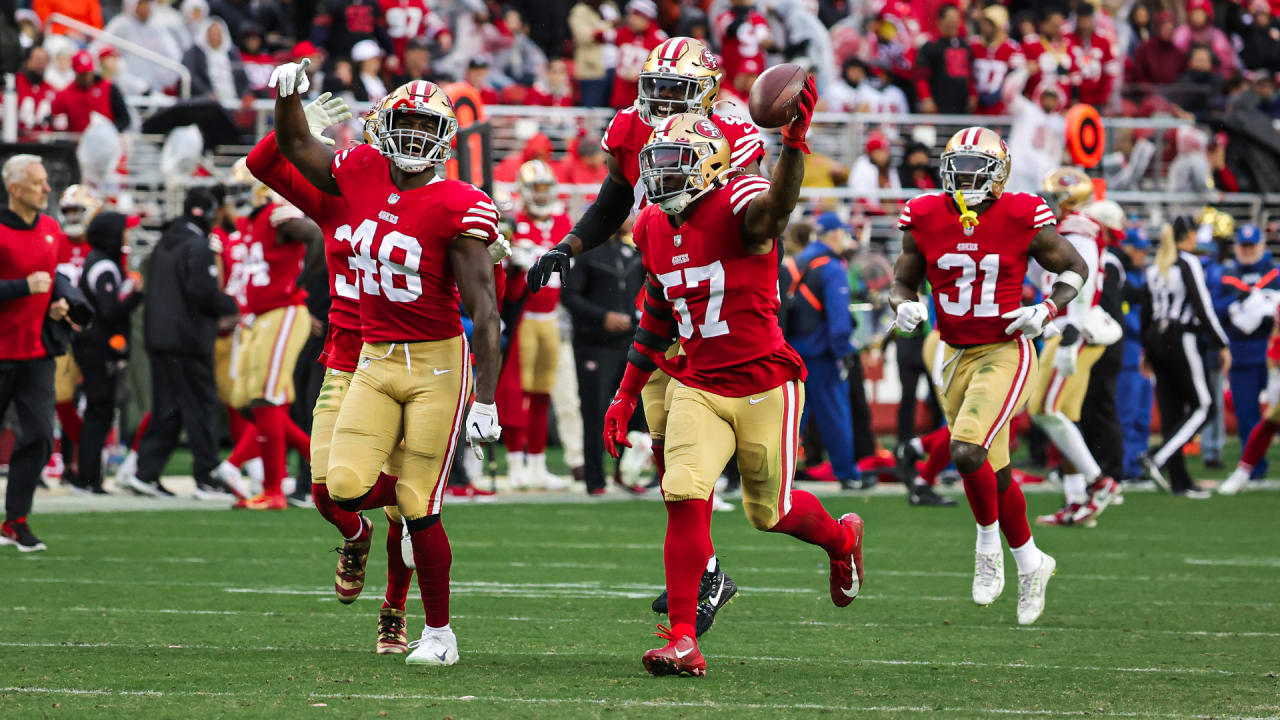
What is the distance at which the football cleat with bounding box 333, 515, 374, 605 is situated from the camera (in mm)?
6445

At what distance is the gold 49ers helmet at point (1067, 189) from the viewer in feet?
36.6

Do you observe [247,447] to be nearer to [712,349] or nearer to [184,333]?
[184,333]

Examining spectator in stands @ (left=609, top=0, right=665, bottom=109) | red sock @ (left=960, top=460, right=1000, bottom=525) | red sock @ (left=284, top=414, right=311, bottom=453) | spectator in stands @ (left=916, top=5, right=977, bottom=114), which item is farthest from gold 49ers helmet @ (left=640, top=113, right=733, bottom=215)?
spectator in stands @ (left=916, top=5, right=977, bottom=114)

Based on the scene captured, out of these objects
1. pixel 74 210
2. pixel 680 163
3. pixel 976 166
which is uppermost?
pixel 680 163

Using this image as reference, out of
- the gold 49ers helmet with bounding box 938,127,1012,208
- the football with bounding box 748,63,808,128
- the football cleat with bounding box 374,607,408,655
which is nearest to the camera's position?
the football with bounding box 748,63,808,128

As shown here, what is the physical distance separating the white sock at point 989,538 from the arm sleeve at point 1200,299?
7.49m

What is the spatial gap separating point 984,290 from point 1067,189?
11.8ft

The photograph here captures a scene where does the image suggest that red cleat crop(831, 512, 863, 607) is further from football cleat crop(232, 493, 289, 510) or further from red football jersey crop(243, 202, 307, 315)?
football cleat crop(232, 493, 289, 510)

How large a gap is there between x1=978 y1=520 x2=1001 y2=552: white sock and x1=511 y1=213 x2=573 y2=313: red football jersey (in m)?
6.16

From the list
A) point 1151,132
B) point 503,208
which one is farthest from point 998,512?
point 1151,132

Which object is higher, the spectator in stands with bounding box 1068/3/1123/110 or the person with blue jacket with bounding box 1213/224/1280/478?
the spectator in stands with bounding box 1068/3/1123/110

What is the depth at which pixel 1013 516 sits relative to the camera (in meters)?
7.49

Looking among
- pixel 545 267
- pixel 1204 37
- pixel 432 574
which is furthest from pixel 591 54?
pixel 432 574

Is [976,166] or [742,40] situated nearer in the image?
[976,166]
